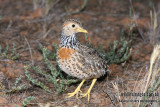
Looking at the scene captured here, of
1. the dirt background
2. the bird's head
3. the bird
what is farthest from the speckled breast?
the dirt background

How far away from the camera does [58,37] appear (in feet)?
22.9

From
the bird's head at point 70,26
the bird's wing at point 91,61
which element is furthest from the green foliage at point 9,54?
the bird's wing at point 91,61

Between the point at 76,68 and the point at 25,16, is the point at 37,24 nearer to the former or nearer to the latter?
the point at 25,16

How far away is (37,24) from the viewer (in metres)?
7.66

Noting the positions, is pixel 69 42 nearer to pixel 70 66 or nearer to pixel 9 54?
pixel 70 66

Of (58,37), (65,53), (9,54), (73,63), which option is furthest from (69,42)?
(58,37)

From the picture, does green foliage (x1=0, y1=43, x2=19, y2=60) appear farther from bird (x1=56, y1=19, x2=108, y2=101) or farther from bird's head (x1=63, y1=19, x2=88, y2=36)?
bird's head (x1=63, y1=19, x2=88, y2=36)

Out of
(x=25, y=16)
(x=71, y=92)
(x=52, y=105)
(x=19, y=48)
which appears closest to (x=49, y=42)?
(x=19, y=48)

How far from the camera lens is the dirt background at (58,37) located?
4863mm

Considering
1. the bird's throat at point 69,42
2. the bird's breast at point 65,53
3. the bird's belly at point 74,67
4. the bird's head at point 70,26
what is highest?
the bird's head at point 70,26

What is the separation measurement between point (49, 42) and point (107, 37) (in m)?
1.67

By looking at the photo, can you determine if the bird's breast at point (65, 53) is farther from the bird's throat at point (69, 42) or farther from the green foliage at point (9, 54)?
the green foliage at point (9, 54)

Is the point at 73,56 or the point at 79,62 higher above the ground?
the point at 73,56

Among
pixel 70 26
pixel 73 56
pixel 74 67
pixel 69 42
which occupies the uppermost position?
pixel 70 26
